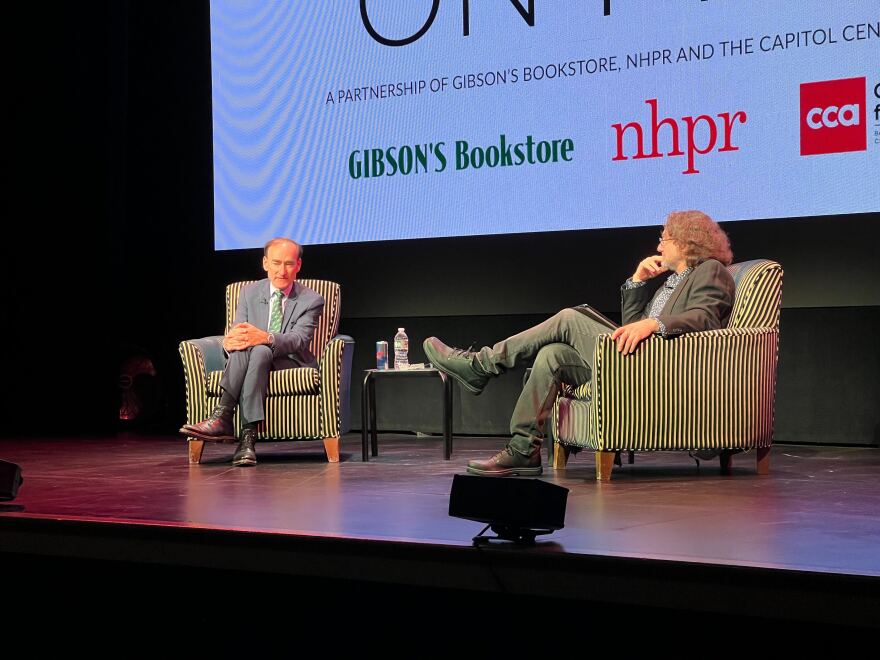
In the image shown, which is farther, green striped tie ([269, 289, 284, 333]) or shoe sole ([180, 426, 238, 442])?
green striped tie ([269, 289, 284, 333])

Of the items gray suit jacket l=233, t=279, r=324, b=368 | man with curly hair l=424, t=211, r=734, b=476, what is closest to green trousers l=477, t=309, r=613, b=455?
man with curly hair l=424, t=211, r=734, b=476

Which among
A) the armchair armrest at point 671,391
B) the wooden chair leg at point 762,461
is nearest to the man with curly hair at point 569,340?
the armchair armrest at point 671,391

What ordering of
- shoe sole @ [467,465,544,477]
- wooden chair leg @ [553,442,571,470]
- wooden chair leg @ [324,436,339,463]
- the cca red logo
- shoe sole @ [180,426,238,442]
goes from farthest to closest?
the cca red logo, wooden chair leg @ [324,436,339,463], shoe sole @ [180,426,238,442], wooden chair leg @ [553,442,571,470], shoe sole @ [467,465,544,477]

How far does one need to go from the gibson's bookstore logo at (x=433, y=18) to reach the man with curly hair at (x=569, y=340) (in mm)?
1800

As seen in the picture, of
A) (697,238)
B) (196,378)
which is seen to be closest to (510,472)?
(697,238)

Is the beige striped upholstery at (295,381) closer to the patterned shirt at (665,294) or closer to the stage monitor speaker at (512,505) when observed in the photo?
the patterned shirt at (665,294)

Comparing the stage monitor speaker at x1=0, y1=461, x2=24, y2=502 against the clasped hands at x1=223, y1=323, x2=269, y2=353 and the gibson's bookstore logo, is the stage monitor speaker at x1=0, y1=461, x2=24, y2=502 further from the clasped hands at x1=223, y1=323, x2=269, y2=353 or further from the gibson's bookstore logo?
the gibson's bookstore logo

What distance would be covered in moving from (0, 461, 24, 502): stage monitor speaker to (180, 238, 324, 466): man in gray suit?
1.37 metres

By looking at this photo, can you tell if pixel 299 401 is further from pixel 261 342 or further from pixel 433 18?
pixel 433 18

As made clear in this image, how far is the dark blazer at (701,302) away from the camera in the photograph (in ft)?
13.1

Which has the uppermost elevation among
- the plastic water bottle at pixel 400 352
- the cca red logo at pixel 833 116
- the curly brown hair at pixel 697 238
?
the cca red logo at pixel 833 116

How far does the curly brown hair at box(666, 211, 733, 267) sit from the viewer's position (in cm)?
420

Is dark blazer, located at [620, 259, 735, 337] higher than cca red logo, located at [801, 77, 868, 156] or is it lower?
lower

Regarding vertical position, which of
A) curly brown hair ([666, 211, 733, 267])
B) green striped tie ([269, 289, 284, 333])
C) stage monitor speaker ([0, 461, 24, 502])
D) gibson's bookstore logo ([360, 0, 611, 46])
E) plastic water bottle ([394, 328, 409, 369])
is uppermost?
gibson's bookstore logo ([360, 0, 611, 46])
